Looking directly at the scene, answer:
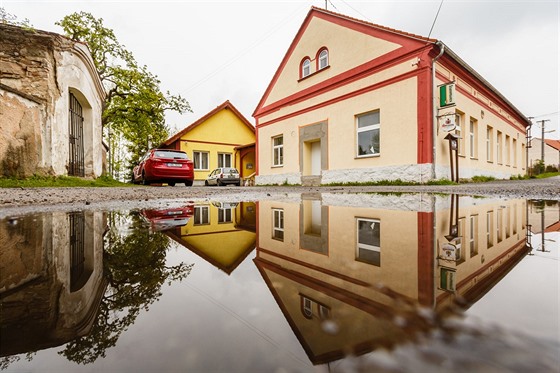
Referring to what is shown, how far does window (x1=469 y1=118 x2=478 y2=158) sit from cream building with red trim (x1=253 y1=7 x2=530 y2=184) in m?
0.04

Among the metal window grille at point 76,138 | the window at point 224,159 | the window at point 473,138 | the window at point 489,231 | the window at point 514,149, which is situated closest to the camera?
the window at point 489,231

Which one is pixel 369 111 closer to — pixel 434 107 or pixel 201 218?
pixel 434 107

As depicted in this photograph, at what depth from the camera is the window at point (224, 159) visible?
22345mm

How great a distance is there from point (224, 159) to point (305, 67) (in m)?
11.0

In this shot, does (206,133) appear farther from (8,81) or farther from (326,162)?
(8,81)

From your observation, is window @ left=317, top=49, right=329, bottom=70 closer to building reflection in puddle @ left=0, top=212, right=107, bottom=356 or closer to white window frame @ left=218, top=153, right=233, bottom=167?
white window frame @ left=218, top=153, right=233, bottom=167

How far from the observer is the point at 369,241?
3.86ft

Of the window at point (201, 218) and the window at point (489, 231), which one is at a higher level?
the window at point (489, 231)

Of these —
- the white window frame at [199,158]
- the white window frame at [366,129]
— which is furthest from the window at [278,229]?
the white window frame at [199,158]

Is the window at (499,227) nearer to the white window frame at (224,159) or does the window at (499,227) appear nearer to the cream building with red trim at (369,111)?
the cream building with red trim at (369,111)

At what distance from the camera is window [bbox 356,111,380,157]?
10383 mm

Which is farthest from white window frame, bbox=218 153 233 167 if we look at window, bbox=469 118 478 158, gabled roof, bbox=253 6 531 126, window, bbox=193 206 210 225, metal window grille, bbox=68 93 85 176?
window, bbox=193 206 210 225

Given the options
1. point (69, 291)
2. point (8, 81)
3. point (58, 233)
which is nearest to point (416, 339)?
point (69, 291)

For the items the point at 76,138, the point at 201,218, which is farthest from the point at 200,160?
the point at 201,218
